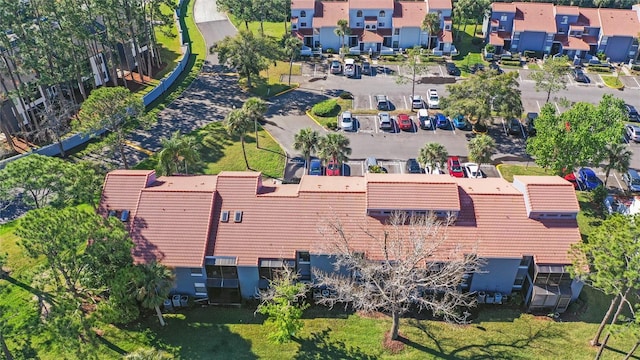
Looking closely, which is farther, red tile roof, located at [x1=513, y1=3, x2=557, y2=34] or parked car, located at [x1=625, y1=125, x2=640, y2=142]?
red tile roof, located at [x1=513, y1=3, x2=557, y2=34]

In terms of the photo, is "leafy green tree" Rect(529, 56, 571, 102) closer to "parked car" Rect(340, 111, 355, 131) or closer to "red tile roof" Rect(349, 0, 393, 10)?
"parked car" Rect(340, 111, 355, 131)

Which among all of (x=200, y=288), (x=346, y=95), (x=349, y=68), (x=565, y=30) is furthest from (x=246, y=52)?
(x=565, y=30)

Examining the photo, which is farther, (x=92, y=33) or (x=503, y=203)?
(x=92, y=33)

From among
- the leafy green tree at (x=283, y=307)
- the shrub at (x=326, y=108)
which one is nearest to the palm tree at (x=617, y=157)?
the shrub at (x=326, y=108)

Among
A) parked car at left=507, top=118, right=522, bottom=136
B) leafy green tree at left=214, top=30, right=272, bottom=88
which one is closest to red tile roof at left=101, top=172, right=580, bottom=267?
parked car at left=507, top=118, right=522, bottom=136

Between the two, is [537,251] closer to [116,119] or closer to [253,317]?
[253,317]

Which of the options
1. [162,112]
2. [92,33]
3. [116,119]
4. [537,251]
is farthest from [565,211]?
[92,33]
